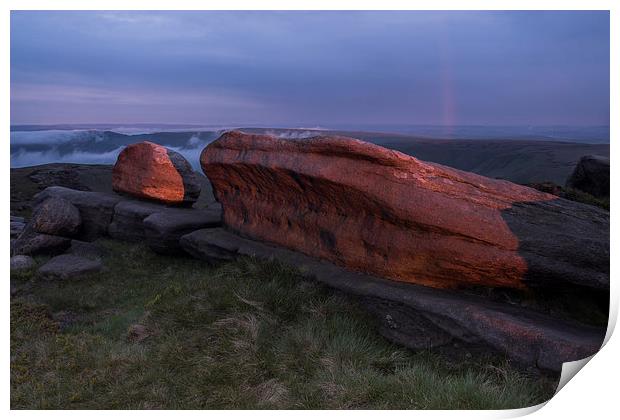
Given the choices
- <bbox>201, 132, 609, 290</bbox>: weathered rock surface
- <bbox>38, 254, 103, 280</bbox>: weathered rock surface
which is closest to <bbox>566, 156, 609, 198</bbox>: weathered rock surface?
<bbox>201, 132, 609, 290</bbox>: weathered rock surface

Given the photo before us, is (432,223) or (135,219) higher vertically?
(432,223)

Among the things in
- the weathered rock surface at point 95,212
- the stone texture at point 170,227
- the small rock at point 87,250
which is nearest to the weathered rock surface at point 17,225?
the weathered rock surface at point 95,212

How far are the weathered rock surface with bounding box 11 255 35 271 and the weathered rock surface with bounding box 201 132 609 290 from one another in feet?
28.9

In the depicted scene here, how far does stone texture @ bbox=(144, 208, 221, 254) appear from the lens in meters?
14.6

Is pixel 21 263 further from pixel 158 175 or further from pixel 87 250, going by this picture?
pixel 158 175

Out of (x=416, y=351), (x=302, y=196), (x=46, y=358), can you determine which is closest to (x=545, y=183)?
(x=302, y=196)

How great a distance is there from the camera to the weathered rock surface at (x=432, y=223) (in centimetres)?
762

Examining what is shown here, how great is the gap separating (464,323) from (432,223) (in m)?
1.81

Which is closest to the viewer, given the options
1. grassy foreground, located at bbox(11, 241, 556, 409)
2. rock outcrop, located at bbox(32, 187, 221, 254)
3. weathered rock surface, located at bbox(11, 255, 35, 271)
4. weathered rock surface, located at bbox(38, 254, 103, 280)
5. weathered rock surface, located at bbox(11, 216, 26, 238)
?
grassy foreground, located at bbox(11, 241, 556, 409)

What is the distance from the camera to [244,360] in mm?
6941

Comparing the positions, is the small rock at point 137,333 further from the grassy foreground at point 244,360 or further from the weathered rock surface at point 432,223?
the weathered rock surface at point 432,223

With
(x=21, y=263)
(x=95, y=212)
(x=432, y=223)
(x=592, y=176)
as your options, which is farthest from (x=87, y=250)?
(x=592, y=176)

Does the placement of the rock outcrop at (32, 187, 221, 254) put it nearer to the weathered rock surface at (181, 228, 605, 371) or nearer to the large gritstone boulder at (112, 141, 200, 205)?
the large gritstone boulder at (112, 141, 200, 205)

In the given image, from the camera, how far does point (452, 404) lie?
5816mm
